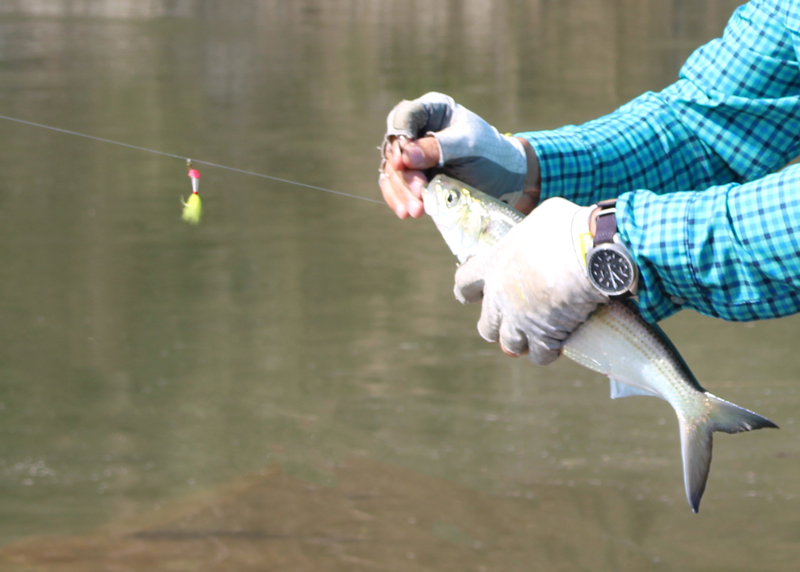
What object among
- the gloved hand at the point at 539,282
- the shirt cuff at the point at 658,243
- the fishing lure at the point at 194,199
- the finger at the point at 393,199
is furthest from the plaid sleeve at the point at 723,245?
the fishing lure at the point at 194,199

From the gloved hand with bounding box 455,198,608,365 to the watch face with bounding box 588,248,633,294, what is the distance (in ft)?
0.11

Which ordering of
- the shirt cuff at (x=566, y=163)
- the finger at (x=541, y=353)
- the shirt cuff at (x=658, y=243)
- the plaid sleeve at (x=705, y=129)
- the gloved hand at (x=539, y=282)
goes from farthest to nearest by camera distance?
the shirt cuff at (x=566, y=163)
the plaid sleeve at (x=705, y=129)
the finger at (x=541, y=353)
the gloved hand at (x=539, y=282)
the shirt cuff at (x=658, y=243)

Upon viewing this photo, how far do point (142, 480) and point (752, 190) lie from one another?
8.75 feet

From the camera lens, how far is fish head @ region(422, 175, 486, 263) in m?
2.43

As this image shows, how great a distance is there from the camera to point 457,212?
2.45 m

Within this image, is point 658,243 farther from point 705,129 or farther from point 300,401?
point 300,401

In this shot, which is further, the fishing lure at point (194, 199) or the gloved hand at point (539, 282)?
the fishing lure at point (194, 199)

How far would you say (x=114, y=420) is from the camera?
4.04 meters

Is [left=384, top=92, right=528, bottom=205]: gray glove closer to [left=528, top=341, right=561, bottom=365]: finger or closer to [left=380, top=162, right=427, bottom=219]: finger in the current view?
[left=380, top=162, right=427, bottom=219]: finger

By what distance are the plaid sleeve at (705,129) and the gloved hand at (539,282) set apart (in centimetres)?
49

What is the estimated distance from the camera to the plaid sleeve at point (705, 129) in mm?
2387

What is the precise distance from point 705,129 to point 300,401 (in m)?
2.32

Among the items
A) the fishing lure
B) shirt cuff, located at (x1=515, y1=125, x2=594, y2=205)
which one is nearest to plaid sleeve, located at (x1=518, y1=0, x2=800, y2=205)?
shirt cuff, located at (x1=515, y1=125, x2=594, y2=205)

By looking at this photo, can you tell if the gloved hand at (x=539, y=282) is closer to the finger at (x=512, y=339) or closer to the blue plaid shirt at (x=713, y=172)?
the finger at (x=512, y=339)
